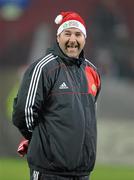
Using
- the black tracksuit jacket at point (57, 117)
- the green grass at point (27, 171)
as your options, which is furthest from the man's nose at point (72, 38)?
the green grass at point (27, 171)

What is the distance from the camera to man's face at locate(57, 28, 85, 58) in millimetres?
7152

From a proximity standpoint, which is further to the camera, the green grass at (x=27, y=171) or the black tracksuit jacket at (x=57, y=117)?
the green grass at (x=27, y=171)

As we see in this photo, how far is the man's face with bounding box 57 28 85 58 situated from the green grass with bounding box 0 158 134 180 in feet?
16.6

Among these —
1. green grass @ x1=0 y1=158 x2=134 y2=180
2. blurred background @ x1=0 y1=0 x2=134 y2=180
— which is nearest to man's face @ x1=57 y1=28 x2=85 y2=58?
green grass @ x1=0 y1=158 x2=134 y2=180

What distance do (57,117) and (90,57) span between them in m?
6.65

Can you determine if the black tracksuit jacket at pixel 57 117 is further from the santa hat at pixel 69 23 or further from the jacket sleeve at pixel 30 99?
the santa hat at pixel 69 23

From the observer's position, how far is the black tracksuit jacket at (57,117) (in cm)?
695

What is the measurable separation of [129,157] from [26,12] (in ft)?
8.81

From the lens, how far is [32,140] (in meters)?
7.06

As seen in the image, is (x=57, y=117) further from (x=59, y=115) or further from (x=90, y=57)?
(x=90, y=57)

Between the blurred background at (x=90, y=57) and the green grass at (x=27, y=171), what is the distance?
19 centimetres

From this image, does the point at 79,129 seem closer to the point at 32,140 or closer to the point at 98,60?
the point at 32,140

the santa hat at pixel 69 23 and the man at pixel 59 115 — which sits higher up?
the santa hat at pixel 69 23

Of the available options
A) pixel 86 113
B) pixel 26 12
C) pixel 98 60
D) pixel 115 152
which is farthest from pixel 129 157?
pixel 86 113
